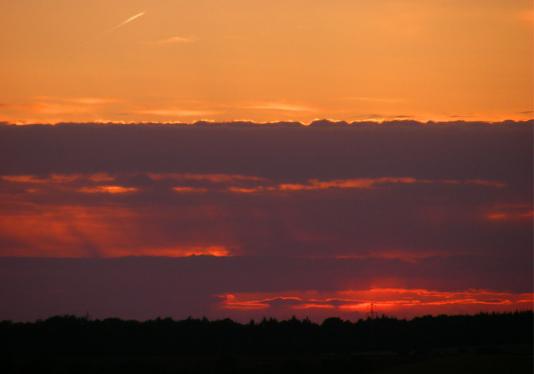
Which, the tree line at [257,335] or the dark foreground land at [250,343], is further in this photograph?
the tree line at [257,335]

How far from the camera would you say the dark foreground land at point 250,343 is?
6888 centimetres

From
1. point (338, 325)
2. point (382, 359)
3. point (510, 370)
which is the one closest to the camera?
point (510, 370)

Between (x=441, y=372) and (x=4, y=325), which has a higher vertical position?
(x=4, y=325)

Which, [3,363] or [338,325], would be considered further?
[338,325]

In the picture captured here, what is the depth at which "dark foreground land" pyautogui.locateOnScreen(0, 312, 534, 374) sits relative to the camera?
68875 millimetres

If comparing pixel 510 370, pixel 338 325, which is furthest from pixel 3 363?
pixel 338 325

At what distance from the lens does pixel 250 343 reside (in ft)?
309

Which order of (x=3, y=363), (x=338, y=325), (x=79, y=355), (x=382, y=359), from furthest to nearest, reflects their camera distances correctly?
(x=338, y=325) < (x=79, y=355) < (x=382, y=359) < (x=3, y=363)

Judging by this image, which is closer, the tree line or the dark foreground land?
the dark foreground land

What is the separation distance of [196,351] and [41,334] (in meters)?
13.3

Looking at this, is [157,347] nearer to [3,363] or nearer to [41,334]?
[41,334]

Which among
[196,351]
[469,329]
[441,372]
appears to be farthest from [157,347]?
[441,372]

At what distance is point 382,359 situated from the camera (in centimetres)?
7300

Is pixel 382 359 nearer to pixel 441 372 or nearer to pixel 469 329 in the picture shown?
pixel 441 372
